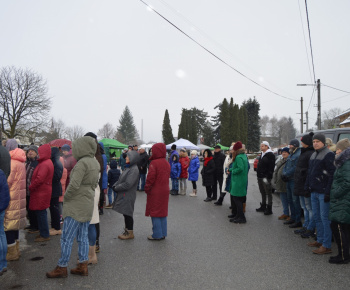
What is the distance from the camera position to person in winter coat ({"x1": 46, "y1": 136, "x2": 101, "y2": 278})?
3.80 metres

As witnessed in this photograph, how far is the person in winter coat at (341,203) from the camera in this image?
423cm

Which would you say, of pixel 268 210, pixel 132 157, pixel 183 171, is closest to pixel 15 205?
pixel 132 157

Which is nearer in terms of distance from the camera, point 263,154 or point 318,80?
point 263,154

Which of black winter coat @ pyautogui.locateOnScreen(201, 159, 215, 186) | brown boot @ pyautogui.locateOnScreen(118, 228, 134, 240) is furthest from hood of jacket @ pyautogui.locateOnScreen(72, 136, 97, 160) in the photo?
black winter coat @ pyautogui.locateOnScreen(201, 159, 215, 186)

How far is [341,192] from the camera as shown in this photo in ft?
14.0

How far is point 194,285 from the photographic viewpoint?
368 centimetres

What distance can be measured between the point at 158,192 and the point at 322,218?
300cm

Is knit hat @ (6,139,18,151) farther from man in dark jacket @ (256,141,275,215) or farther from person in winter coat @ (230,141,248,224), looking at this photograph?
man in dark jacket @ (256,141,275,215)

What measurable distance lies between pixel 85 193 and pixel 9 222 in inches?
60.1

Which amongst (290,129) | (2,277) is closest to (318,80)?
(2,277)

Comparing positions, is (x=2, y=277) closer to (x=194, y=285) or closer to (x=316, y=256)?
(x=194, y=285)

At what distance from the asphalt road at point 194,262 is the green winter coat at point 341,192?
77cm

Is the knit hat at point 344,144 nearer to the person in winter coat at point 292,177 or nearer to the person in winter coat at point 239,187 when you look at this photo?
the person in winter coat at point 292,177

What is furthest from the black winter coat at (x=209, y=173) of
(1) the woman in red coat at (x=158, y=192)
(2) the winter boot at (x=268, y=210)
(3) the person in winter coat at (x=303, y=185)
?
(1) the woman in red coat at (x=158, y=192)
